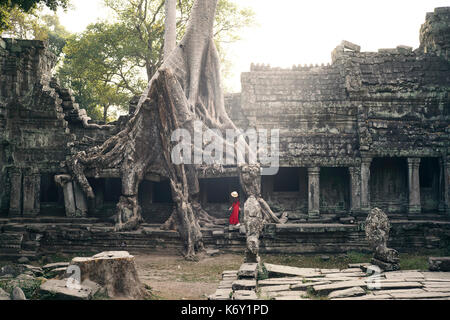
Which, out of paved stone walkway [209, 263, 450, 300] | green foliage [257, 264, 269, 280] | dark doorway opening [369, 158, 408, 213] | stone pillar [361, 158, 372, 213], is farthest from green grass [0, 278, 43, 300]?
dark doorway opening [369, 158, 408, 213]

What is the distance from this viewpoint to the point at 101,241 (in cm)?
1294

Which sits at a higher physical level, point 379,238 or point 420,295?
point 379,238

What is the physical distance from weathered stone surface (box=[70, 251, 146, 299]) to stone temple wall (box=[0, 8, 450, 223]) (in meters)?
6.39

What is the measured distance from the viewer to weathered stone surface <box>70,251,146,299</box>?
7.33 metres

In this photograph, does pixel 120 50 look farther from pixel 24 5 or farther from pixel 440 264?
pixel 440 264

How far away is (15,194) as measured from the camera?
48.9 ft

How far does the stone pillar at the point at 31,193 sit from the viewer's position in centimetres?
1479

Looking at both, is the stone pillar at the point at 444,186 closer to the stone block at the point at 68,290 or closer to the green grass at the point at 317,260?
the green grass at the point at 317,260

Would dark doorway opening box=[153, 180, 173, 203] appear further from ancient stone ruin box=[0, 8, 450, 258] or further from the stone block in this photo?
the stone block

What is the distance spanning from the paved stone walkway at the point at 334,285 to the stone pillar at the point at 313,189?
5172 millimetres

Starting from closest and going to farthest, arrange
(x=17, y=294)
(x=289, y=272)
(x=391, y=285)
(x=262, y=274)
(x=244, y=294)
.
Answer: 1. (x=17, y=294)
2. (x=244, y=294)
3. (x=391, y=285)
4. (x=262, y=274)
5. (x=289, y=272)

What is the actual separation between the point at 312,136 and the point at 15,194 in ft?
32.7

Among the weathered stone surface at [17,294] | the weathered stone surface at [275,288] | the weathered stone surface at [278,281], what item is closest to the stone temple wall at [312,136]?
the weathered stone surface at [278,281]

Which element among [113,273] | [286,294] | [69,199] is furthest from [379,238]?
[69,199]
